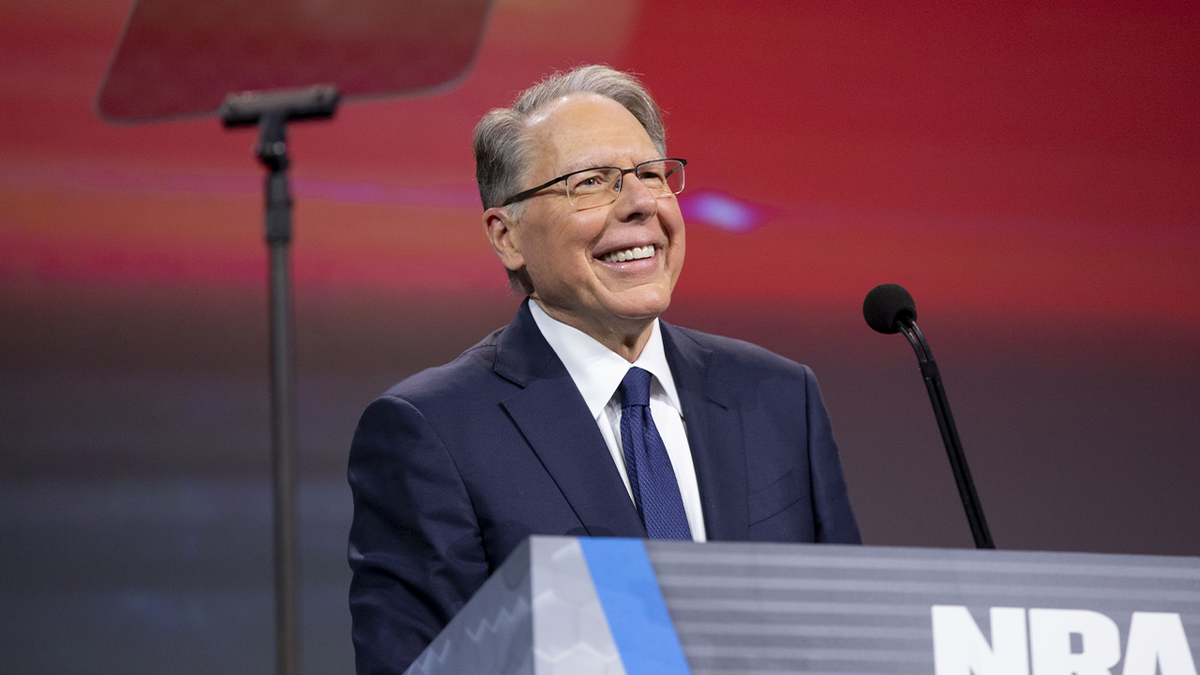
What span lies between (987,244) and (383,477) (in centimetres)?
174

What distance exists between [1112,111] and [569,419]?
6.24ft

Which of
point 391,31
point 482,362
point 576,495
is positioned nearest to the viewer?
point 576,495

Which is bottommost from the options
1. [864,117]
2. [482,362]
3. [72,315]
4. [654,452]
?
[654,452]

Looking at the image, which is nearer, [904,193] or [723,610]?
[723,610]

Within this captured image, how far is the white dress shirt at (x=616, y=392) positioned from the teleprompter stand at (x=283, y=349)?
0.43m

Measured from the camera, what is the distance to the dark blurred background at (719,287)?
2359 millimetres

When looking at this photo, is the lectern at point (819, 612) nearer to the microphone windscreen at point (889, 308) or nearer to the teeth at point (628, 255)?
the microphone windscreen at point (889, 308)

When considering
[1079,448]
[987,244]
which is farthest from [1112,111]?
[1079,448]

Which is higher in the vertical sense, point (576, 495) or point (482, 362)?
point (482, 362)

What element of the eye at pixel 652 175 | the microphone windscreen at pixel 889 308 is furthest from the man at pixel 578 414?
the microphone windscreen at pixel 889 308

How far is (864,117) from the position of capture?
2684 millimetres

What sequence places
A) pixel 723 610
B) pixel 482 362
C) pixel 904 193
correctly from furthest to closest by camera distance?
1. pixel 904 193
2. pixel 482 362
3. pixel 723 610

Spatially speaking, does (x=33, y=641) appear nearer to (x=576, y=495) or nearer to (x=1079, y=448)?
(x=576, y=495)

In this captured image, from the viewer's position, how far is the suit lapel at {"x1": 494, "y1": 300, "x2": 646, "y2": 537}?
1.49 m
